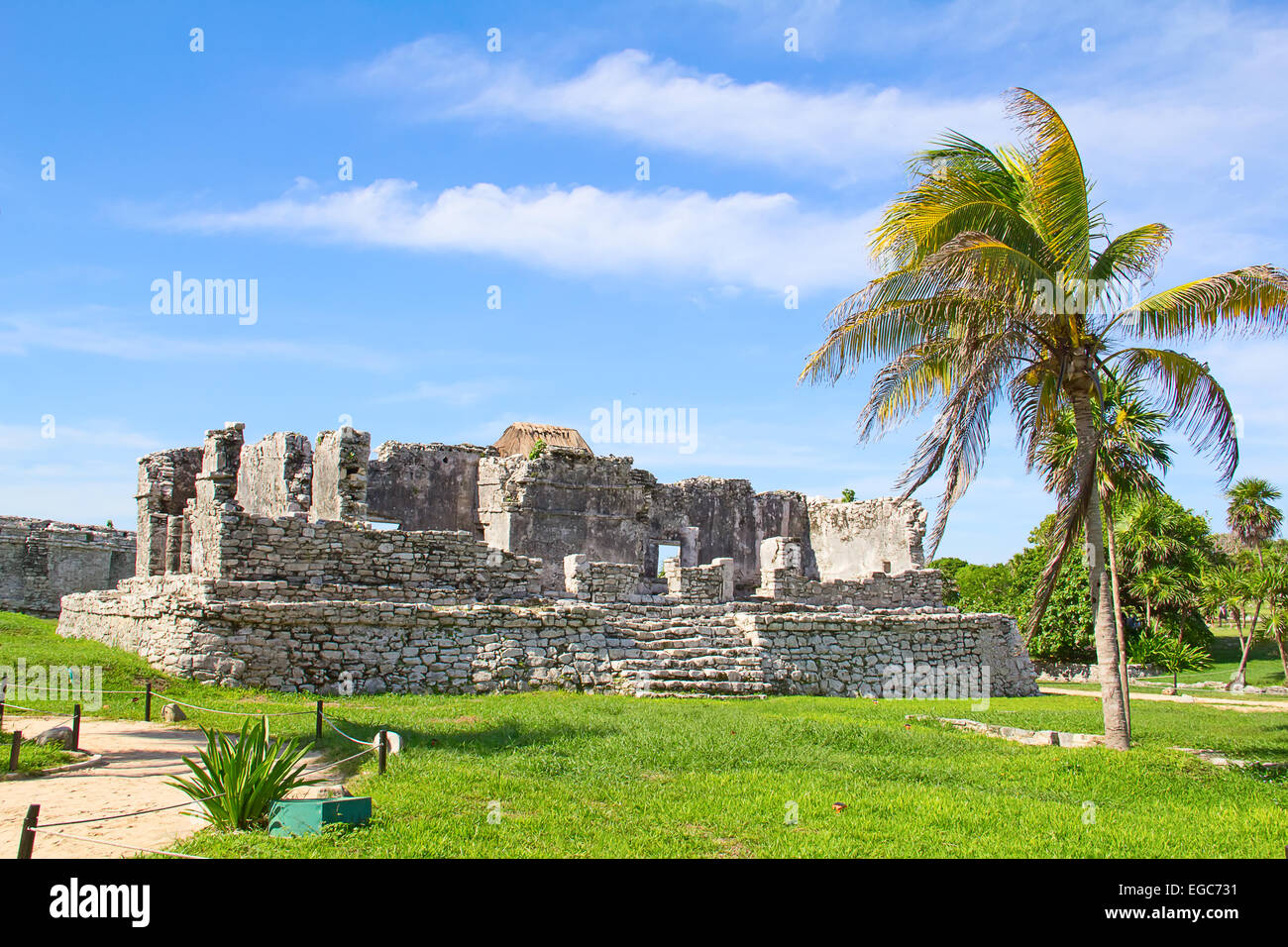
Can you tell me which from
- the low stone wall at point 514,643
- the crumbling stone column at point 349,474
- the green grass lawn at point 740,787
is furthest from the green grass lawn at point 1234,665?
the crumbling stone column at point 349,474

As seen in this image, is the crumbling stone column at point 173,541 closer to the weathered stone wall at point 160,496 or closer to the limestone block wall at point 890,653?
the weathered stone wall at point 160,496

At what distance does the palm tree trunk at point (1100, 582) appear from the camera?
33.3 feet

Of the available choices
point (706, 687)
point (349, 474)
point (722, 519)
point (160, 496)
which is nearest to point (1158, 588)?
point (722, 519)

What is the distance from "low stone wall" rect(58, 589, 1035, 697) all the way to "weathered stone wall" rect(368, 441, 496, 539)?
6.26 meters

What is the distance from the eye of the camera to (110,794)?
6.77m

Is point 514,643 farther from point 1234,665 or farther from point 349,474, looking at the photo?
point 1234,665

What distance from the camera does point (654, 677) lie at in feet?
46.9

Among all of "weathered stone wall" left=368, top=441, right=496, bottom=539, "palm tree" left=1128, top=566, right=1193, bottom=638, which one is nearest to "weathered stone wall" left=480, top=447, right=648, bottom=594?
"weathered stone wall" left=368, top=441, right=496, bottom=539

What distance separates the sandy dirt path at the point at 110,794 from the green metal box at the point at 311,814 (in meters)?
0.57

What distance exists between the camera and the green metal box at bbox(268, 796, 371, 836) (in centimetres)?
559
